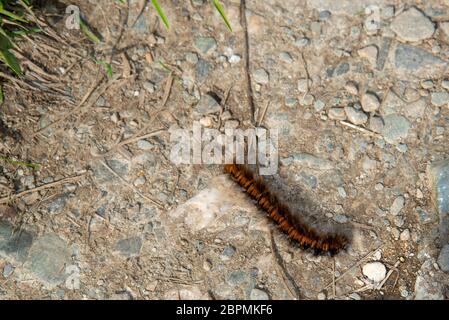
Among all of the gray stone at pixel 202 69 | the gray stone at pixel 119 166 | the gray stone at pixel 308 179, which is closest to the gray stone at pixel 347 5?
the gray stone at pixel 202 69

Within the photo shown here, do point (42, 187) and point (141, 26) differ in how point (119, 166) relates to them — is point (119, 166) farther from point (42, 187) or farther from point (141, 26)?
point (141, 26)

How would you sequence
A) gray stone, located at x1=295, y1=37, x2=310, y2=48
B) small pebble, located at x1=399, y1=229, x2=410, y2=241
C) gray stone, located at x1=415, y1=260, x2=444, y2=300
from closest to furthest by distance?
gray stone, located at x1=415, y1=260, x2=444, y2=300
small pebble, located at x1=399, y1=229, x2=410, y2=241
gray stone, located at x1=295, y1=37, x2=310, y2=48

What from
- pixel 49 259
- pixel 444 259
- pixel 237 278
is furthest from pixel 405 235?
pixel 49 259

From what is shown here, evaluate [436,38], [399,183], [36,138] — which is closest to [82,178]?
[36,138]

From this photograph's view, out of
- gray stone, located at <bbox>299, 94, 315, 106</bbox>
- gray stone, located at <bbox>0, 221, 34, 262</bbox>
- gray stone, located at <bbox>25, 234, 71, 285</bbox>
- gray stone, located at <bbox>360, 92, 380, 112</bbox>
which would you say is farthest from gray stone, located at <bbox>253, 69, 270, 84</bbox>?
gray stone, located at <bbox>0, 221, 34, 262</bbox>

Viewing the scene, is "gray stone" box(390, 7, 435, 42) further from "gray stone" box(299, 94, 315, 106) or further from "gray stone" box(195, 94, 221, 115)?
"gray stone" box(195, 94, 221, 115)

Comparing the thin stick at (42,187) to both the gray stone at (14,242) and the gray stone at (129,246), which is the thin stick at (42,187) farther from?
the gray stone at (129,246)
